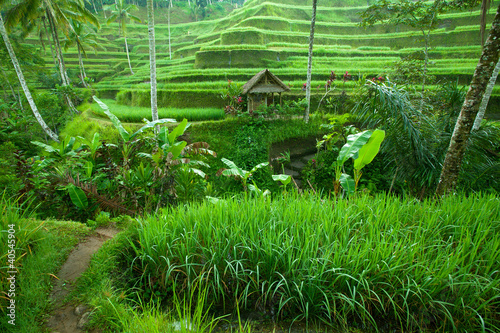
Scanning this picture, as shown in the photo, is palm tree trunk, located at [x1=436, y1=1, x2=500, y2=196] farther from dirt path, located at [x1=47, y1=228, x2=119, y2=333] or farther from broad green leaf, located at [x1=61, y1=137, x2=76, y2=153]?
broad green leaf, located at [x1=61, y1=137, x2=76, y2=153]

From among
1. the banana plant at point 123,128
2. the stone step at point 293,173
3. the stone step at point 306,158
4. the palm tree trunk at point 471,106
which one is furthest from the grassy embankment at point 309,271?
the stone step at point 306,158

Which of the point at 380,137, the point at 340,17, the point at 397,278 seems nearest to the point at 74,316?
the point at 397,278

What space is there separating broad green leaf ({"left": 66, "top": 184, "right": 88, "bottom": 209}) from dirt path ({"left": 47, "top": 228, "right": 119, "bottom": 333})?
3.01 feet

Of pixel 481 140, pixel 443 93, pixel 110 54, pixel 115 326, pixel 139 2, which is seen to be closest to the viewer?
pixel 115 326

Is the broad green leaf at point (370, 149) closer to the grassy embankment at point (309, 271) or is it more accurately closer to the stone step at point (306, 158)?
the grassy embankment at point (309, 271)

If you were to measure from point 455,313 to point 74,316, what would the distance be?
2.76 m

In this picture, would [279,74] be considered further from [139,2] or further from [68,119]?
[139,2]

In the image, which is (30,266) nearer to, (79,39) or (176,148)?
(176,148)

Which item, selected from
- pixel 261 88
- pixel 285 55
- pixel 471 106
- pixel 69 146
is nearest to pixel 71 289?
pixel 69 146

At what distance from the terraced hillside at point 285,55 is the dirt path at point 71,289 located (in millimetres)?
9308

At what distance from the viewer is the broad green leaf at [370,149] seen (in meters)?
3.12

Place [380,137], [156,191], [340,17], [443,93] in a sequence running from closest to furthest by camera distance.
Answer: [380,137] → [156,191] → [443,93] → [340,17]

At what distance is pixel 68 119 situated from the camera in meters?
12.9

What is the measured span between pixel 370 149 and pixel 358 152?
0.32 m
